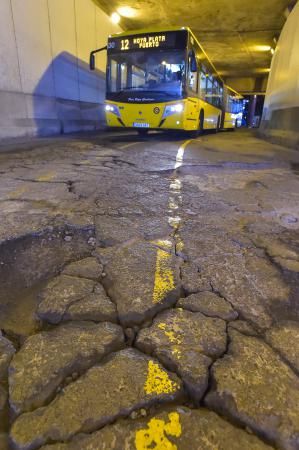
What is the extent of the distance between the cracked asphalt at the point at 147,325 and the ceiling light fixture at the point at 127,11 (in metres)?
13.3

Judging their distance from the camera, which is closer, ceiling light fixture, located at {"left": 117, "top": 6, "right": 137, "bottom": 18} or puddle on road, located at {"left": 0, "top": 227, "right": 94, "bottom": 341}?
puddle on road, located at {"left": 0, "top": 227, "right": 94, "bottom": 341}

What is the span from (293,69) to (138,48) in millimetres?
5715

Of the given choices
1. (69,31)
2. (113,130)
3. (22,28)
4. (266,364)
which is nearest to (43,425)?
(266,364)

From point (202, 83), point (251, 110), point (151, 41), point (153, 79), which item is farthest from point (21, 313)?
point (251, 110)

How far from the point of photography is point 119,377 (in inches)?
42.3

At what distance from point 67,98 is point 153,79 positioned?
4.74 metres

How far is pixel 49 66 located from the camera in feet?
31.8

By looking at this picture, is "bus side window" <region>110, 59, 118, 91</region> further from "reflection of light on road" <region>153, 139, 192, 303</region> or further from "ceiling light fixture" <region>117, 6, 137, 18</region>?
"reflection of light on road" <region>153, 139, 192, 303</region>

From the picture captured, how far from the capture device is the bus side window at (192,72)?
25.4 feet

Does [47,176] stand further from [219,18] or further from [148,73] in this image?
[219,18]

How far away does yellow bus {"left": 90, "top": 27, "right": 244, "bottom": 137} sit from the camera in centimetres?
761

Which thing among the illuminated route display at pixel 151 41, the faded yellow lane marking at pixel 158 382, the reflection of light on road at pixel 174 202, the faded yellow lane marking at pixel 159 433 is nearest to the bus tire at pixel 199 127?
the illuminated route display at pixel 151 41

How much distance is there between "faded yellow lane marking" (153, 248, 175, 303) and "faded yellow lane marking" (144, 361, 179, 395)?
16.6 inches

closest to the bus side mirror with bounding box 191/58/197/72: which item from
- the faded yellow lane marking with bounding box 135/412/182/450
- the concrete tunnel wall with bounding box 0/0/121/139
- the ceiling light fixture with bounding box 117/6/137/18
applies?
the concrete tunnel wall with bounding box 0/0/121/139
